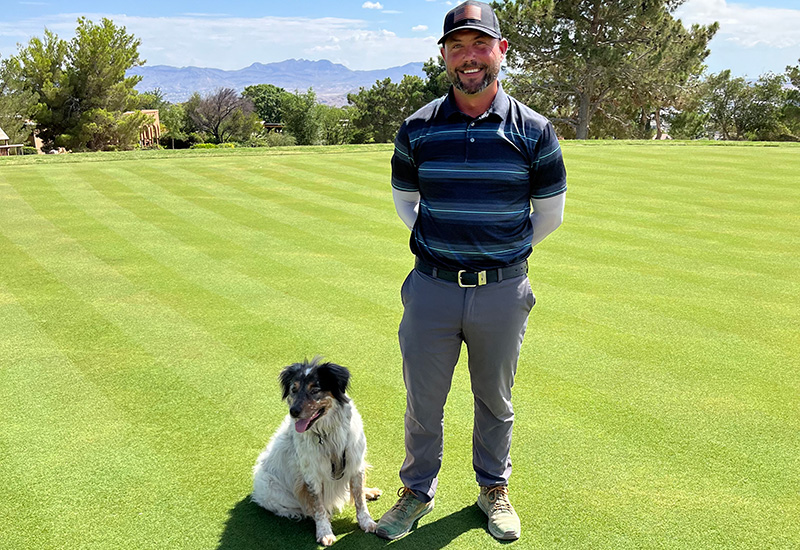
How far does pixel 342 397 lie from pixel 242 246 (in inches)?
278

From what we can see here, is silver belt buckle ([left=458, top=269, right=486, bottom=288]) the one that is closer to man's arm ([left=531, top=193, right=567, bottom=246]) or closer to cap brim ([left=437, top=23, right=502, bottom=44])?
man's arm ([left=531, top=193, right=567, bottom=246])

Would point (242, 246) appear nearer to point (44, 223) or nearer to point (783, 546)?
point (44, 223)

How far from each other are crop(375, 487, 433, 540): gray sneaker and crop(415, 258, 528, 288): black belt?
1409mm

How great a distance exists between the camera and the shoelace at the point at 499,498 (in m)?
3.74

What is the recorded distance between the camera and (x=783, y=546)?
3479mm

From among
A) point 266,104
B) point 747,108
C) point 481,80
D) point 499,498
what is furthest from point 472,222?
point 266,104

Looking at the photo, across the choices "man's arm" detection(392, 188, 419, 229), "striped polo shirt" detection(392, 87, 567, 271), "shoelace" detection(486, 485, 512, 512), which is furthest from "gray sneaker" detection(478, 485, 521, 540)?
"man's arm" detection(392, 188, 419, 229)

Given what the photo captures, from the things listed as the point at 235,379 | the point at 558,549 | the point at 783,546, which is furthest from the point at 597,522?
the point at 235,379

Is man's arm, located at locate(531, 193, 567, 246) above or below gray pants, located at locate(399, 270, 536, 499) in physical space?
above

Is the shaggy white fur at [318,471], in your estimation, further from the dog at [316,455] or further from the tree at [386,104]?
the tree at [386,104]

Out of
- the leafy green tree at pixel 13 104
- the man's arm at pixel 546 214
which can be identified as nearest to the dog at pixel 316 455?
the man's arm at pixel 546 214

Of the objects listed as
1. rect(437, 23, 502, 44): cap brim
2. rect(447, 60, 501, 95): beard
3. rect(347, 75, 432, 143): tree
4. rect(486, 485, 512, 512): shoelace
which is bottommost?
rect(486, 485, 512, 512): shoelace

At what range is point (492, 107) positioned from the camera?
10.5ft

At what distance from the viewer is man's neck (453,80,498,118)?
3182 mm
